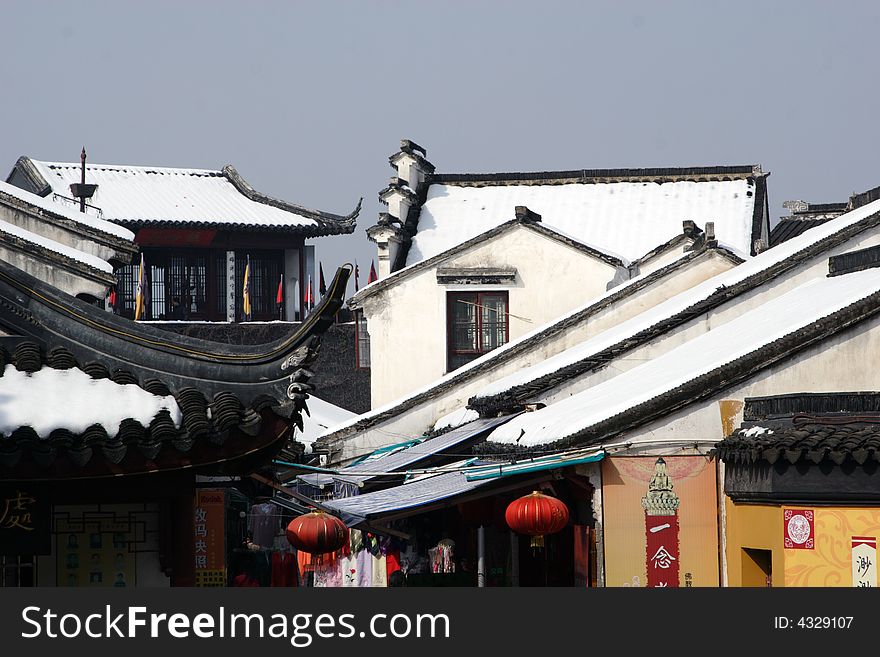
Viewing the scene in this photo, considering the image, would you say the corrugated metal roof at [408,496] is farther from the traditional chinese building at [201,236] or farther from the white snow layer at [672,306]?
the traditional chinese building at [201,236]

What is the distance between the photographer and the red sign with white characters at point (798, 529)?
1418 cm

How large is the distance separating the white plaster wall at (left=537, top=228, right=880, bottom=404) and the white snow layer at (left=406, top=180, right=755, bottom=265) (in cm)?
1157

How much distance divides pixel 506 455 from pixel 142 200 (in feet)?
89.5

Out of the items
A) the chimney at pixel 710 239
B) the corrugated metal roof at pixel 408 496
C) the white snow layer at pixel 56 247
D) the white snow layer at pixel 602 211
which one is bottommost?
the corrugated metal roof at pixel 408 496

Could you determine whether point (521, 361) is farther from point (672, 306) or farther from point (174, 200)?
point (174, 200)

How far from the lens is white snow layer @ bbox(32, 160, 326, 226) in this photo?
42.2 metres

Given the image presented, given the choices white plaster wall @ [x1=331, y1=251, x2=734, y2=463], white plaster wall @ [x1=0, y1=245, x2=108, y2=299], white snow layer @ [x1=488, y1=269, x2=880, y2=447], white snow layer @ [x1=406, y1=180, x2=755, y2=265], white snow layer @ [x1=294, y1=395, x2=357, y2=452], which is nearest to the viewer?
white snow layer @ [x1=488, y1=269, x2=880, y2=447]

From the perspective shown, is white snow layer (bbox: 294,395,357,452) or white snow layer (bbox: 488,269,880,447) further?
white snow layer (bbox: 294,395,357,452)

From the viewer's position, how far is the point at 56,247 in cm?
2120

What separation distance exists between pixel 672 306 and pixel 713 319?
3.87 metres

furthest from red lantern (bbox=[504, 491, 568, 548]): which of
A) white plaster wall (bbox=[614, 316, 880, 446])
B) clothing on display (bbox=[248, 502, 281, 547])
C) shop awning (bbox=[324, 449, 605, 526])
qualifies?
clothing on display (bbox=[248, 502, 281, 547])

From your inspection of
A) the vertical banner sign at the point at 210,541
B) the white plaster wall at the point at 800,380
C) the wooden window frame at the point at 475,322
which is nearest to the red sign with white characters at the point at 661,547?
the white plaster wall at the point at 800,380

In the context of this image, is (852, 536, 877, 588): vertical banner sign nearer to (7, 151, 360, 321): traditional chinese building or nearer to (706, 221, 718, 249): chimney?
(706, 221, 718, 249): chimney

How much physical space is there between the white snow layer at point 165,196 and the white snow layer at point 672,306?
60.5ft
